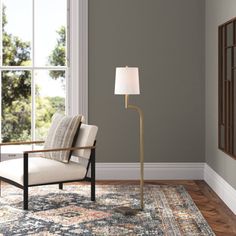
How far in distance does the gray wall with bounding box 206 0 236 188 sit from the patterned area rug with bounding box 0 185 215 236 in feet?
1.71

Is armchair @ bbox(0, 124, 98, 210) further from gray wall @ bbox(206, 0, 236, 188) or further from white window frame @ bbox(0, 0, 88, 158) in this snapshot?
gray wall @ bbox(206, 0, 236, 188)

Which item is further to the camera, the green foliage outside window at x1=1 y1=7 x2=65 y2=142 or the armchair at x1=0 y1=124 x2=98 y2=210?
the green foliage outside window at x1=1 y1=7 x2=65 y2=142

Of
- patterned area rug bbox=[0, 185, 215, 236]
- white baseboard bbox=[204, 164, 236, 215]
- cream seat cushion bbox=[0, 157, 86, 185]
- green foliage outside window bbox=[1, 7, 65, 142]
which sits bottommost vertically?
patterned area rug bbox=[0, 185, 215, 236]

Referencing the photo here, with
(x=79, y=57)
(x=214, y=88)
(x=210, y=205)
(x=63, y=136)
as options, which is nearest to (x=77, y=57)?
(x=79, y=57)

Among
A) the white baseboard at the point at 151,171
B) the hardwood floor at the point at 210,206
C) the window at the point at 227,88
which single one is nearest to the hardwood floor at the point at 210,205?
the hardwood floor at the point at 210,206

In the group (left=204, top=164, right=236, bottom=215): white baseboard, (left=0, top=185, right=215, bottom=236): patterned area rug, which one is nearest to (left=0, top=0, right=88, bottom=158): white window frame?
(left=0, top=185, right=215, bottom=236): patterned area rug

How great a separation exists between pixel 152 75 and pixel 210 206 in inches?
86.8

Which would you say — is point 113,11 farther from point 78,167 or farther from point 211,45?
point 78,167

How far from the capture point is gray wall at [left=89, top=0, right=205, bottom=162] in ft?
23.2

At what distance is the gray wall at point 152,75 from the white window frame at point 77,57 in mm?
81

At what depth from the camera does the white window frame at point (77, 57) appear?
705 cm

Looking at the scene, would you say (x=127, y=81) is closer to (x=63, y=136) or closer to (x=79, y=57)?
(x=63, y=136)

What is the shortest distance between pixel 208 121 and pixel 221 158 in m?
0.96

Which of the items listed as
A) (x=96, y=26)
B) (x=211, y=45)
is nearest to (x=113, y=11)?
(x=96, y=26)
